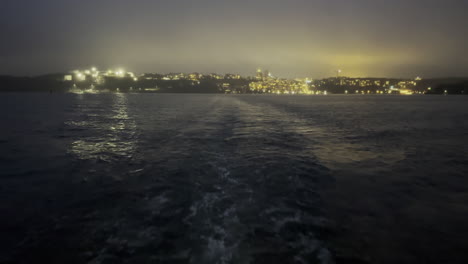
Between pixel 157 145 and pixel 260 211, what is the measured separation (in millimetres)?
10260

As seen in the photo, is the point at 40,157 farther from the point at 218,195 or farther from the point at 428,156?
the point at 428,156

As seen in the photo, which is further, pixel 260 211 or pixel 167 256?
pixel 260 211

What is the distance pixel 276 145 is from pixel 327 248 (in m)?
10.3

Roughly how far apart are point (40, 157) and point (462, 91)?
260527 millimetres

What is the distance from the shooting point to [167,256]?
4719 millimetres

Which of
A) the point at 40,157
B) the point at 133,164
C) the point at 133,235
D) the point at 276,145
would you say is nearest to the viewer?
the point at 133,235

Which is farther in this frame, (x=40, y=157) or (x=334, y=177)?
(x=40, y=157)

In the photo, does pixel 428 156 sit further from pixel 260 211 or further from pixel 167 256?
pixel 167 256

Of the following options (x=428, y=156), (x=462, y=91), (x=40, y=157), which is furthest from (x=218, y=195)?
(x=462, y=91)

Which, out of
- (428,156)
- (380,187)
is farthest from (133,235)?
(428,156)

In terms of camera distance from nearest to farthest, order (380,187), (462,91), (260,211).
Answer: (260,211) < (380,187) < (462,91)

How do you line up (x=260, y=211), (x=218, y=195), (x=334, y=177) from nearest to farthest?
(x=260, y=211) → (x=218, y=195) → (x=334, y=177)

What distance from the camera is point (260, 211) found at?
6.61 metres

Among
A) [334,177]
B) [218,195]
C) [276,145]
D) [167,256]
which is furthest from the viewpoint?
[276,145]
